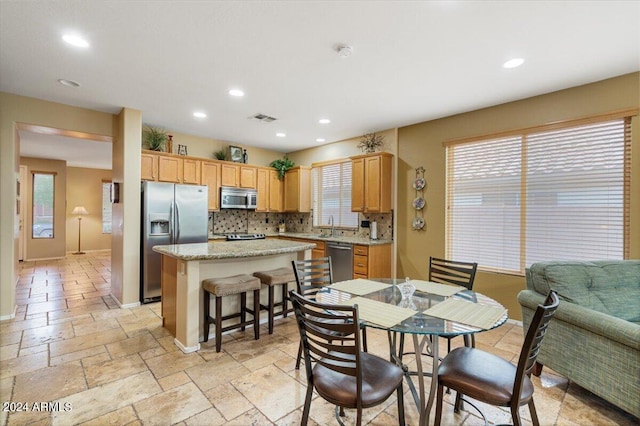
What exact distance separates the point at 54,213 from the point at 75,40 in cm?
787

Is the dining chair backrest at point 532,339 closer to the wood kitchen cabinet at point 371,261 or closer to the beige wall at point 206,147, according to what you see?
the wood kitchen cabinet at point 371,261

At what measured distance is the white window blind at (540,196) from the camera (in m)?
3.16

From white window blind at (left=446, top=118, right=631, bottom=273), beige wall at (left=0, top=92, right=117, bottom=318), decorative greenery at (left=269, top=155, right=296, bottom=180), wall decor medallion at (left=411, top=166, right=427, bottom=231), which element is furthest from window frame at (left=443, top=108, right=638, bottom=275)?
beige wall at (left=0, top=92, right=117, bottom=318)

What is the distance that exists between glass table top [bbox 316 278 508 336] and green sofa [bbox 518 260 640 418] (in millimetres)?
650

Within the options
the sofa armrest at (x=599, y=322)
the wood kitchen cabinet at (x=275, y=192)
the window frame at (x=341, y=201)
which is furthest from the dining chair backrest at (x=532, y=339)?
the wood kitchen cabinet at (x=275, y=192)

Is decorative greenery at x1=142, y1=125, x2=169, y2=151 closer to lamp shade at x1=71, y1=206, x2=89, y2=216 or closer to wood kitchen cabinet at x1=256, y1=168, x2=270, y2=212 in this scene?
wood kitchen cabinet at x1=256, y1=168, x2=270, y2=212

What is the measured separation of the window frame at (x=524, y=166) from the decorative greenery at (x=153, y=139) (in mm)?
4452

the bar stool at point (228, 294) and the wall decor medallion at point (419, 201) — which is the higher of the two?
the wall decor medallion at point (419, 201)

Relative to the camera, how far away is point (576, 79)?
10.4 ft

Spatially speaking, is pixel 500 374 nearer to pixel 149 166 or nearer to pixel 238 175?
pixel 149 166

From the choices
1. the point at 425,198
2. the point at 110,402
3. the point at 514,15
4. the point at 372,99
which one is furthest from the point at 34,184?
the point at 514,15

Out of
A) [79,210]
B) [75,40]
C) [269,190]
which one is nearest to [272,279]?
[75,40]

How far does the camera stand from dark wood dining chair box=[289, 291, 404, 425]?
1.46 metres

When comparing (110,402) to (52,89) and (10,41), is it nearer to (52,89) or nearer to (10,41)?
(10,41)
